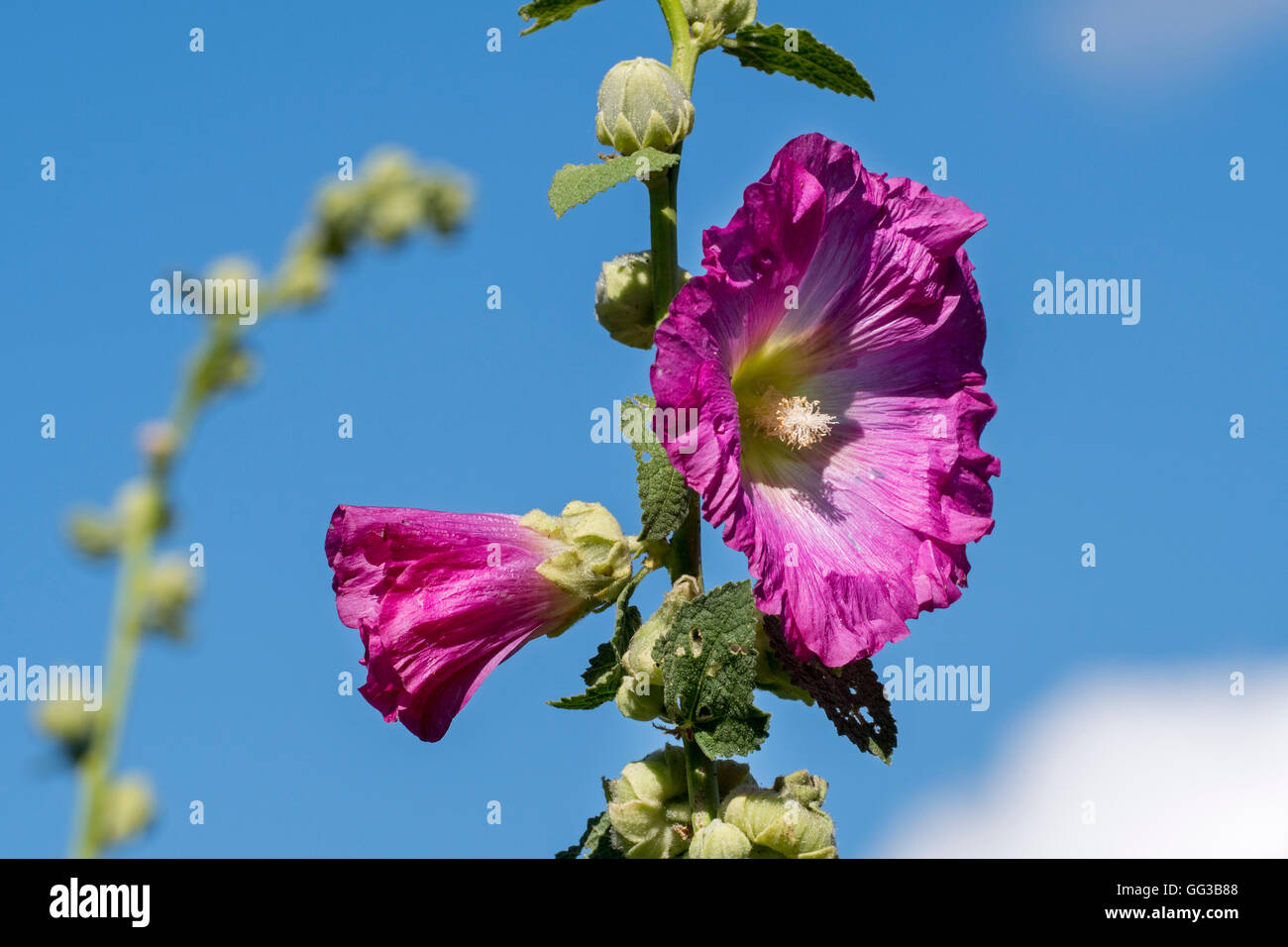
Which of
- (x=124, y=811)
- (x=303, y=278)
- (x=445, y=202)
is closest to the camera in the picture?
(x=124, y=811)

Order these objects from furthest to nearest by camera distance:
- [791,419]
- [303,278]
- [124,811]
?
[791,419], [303,278], [124,811]

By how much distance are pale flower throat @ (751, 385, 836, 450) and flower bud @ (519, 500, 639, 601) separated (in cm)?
37

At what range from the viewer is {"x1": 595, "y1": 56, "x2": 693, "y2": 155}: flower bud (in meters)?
2.37

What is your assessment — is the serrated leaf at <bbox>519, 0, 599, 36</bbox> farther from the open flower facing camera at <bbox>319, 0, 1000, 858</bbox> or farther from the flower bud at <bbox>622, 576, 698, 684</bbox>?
the flower bud at <bbox>622, 576, 698, 684</bbox>

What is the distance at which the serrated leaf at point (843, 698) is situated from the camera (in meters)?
2.38

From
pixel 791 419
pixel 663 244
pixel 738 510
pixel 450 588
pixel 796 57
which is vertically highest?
pixel 796 57

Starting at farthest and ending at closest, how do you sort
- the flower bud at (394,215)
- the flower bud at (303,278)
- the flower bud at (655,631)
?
1. the flower bud at (655,631)
2. the flower bud at (394,215)
3. the flower bud at (303,278)

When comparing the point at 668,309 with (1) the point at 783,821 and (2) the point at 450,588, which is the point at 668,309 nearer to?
(2) the point at 450,588

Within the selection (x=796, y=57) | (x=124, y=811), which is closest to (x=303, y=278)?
(x=124, y=811)

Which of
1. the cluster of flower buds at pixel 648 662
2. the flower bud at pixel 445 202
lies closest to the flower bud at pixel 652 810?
the cluster of flower buds at pixel 648 662

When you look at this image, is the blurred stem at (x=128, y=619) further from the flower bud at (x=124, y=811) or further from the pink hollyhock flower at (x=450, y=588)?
the pink hollyhock flower at (x=450, y=588)

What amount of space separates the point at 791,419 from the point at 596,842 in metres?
0.88

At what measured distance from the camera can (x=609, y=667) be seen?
250 cm
